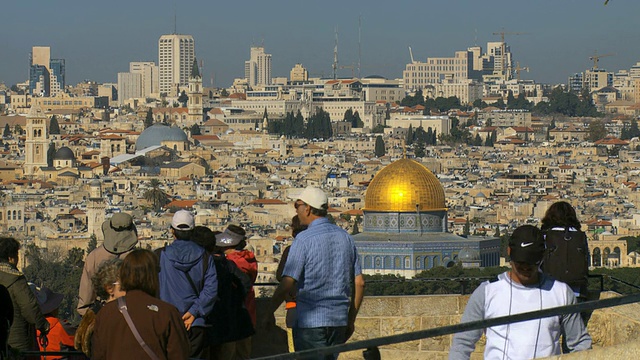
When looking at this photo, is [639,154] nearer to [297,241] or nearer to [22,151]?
[22,151]

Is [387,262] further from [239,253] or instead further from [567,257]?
[567,257]

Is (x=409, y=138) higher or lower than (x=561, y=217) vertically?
higher

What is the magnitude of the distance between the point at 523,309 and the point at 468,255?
98.3ft

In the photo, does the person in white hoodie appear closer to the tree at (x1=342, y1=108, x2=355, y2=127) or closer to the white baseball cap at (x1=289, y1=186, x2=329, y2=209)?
the white baseball cap at (x1=289, y1=186, x2=329, y2=209)

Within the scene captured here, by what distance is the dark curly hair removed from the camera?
766cm

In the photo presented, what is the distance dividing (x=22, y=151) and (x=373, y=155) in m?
20.1

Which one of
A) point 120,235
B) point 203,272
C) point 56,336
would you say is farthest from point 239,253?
point 56,336

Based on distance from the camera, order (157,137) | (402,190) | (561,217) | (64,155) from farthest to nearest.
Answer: (157,137) → (64,155) → (402,190) → (561,217)

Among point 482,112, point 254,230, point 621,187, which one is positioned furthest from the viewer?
point 482,112

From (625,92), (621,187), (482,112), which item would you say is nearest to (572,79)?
(625,92)

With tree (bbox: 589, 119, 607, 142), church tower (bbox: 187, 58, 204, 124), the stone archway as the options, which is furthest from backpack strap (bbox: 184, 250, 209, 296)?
church tower (bbox: 187, 58, 204, 124)

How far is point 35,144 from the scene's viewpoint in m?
92.4

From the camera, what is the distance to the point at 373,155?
104 meters

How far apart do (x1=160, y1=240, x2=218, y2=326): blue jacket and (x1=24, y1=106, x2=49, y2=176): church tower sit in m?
85.1
